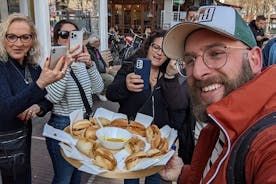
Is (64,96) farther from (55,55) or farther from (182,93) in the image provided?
(182,93)

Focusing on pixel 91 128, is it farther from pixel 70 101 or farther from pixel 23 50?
pixel 23 50

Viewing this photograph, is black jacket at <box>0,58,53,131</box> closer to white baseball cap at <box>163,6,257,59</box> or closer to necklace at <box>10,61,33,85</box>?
necklace at <box>10,61,33,85</box>

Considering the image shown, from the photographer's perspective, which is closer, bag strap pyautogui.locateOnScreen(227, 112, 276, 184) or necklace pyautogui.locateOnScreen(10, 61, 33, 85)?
bag strap pyautogui.locateOnScreen(227, 112, 276, 184)

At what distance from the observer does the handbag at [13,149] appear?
2148mm

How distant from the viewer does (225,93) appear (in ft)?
3.85

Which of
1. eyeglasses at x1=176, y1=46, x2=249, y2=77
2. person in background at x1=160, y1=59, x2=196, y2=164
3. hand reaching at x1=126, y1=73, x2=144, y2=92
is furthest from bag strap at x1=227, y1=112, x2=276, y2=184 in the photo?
person in background at x1=160, y1=59, x2=196, y2=164

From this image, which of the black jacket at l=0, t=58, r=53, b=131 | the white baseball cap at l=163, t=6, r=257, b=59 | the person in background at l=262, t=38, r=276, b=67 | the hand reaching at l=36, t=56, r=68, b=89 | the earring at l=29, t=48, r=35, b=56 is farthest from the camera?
the person in background at l=262, t=38, r=276, b=67

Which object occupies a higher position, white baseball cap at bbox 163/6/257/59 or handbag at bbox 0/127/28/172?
white baseball cap at bbox 163/6/257/59

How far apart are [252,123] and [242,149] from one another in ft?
0.29

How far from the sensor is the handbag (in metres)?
2.15

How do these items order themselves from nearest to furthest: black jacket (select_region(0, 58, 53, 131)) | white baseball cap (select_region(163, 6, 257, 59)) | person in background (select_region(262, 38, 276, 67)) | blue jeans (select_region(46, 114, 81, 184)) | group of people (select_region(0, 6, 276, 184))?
group of people (select_region(0, 6, 276, 184)), white baseball cap (select_region(163, 6, 257, 59)), black jacket (select_region(0, 58, 53, 131)), blue jeans (select_region(46, 114, 81, 184)), person in background (select_region(262, 38, 276, 67))

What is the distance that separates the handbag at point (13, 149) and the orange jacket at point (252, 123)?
1646mm

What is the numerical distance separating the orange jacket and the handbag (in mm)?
1646

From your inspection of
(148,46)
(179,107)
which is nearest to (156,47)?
(148,46)
